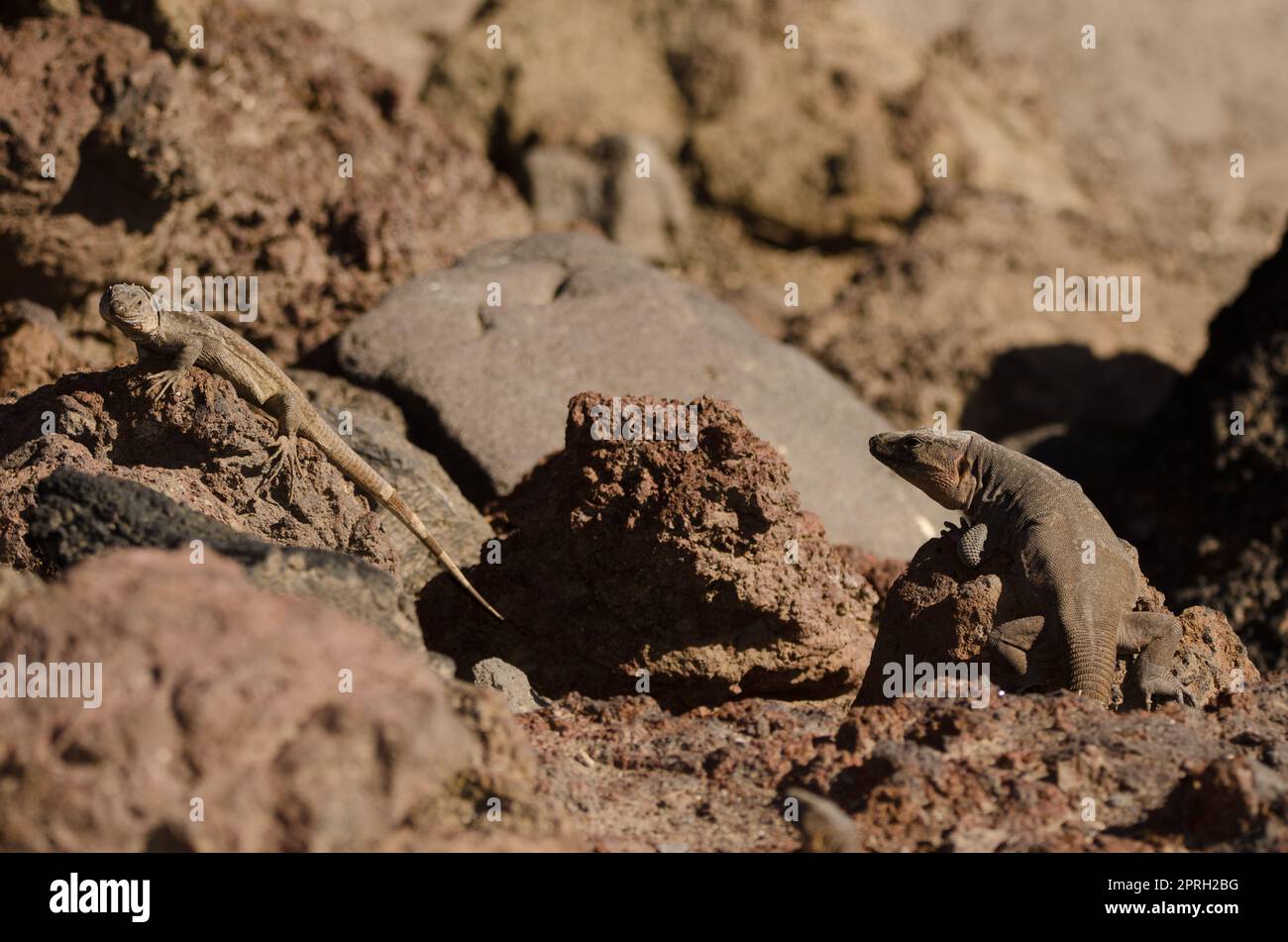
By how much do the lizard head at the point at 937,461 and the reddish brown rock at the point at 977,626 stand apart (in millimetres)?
401

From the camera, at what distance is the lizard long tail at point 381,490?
7562mm

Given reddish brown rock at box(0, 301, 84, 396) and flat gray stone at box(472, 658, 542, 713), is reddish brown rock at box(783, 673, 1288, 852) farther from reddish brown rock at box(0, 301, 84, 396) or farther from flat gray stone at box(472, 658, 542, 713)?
reddish brown rock at box(0, 301, 84, 396)

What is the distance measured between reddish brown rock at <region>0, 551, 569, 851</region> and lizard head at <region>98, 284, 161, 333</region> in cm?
306

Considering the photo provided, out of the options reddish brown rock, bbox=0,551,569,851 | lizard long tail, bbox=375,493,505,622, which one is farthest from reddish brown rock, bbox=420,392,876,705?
reddish brown rock, bbox=0,551,569,851

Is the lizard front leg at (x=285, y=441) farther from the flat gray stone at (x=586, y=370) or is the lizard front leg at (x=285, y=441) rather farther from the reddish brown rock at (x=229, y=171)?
the reddish brown rock at (x=229, y=171)

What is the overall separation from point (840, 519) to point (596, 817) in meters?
4.62

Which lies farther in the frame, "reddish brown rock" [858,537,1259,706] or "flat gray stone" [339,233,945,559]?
"flat gray stone" [339,233,945,559]

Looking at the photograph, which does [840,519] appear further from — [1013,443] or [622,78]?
[622,78]

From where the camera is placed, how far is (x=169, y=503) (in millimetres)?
5520

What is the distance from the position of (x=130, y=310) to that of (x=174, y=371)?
0.51 metres

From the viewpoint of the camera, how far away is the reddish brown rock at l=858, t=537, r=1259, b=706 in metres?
6.66

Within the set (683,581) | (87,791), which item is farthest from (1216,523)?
(87,791)

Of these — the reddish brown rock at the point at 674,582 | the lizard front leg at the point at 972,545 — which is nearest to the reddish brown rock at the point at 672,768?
the reddish brown rock at the point at 674,582

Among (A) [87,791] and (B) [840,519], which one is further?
(B) [840,519]
